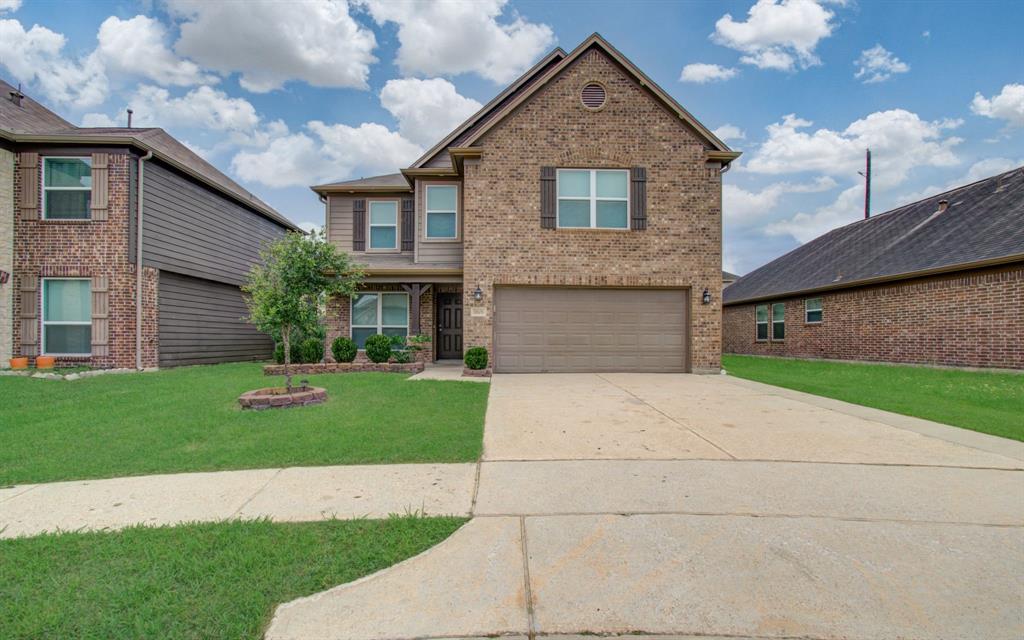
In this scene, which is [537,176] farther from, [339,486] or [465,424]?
[339,486]

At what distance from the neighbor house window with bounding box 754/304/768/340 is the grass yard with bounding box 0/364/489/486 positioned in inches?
614

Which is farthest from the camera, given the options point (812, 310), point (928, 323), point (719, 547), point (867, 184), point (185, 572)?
point (867, 184)

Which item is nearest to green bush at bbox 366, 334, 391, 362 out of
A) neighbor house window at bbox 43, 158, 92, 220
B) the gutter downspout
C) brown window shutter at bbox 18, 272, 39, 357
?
the gutter downspout

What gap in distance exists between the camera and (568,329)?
11.1m

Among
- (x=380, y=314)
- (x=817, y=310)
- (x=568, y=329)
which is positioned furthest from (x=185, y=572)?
(x=817, y=310)

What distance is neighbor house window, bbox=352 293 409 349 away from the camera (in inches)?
495

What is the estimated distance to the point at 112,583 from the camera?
88.4 inches

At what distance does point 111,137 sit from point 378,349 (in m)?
7.77

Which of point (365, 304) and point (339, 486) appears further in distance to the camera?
point (365, 304)

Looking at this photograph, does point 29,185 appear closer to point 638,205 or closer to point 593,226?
A: point 593,226

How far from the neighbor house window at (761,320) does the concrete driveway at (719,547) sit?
15.1 metres

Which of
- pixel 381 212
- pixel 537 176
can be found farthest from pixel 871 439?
pixel 381 212

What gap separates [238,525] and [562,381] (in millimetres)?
7436

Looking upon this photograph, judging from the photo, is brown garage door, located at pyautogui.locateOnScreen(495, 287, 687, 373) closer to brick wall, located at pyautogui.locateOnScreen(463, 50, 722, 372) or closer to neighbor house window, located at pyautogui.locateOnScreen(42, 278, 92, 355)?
brick wall, located at pyautogui.locateOnScreen(463, 50, 722, 372)
